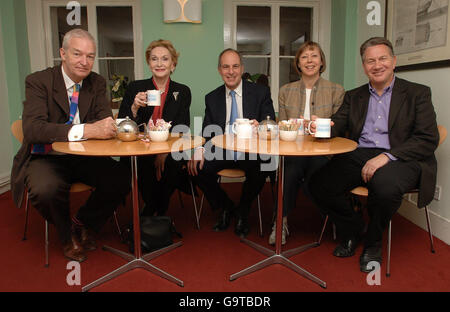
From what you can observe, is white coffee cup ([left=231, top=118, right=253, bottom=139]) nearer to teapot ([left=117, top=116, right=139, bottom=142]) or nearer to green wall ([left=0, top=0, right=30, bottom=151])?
teapot ([left=117, top=116, right=139, bottom=142])

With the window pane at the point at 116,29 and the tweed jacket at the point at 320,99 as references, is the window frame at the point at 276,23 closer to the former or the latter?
the window pane at the point at 116,29

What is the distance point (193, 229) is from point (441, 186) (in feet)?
6.02

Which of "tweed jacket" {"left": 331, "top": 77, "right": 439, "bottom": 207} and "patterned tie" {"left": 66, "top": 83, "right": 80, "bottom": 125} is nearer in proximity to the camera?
"tweed jacket" {"left": 331, "top": 77, "right": 439, "bottom": 207}

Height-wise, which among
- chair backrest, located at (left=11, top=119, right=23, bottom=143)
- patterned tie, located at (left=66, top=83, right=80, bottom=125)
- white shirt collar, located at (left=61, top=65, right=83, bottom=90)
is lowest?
chair backrest, located at (left=11, top=119, right=23, bottom=143)

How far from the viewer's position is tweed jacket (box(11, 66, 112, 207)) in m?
2.04

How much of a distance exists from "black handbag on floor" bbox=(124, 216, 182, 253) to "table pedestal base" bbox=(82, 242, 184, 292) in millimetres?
55

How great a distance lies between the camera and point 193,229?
277 cm

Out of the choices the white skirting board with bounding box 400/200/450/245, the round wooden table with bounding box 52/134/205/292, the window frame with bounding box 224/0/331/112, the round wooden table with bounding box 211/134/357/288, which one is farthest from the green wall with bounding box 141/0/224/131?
the white skirting board with bounding box 400/200/450/245

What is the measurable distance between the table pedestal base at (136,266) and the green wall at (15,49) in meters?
2.43

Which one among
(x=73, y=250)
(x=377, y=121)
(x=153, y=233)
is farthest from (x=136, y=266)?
(x=377, y=121)

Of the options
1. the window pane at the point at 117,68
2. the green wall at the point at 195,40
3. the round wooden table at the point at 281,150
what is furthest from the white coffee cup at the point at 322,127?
the window pane at the point at 117,68

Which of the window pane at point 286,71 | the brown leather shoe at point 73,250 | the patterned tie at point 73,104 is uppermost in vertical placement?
the window pane at point 286,71

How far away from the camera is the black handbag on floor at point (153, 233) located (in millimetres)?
2297

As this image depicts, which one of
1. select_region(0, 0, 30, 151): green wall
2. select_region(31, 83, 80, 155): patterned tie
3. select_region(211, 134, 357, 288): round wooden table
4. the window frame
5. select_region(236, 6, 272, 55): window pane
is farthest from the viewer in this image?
select_region(236, 6, 272, 55): window pane
